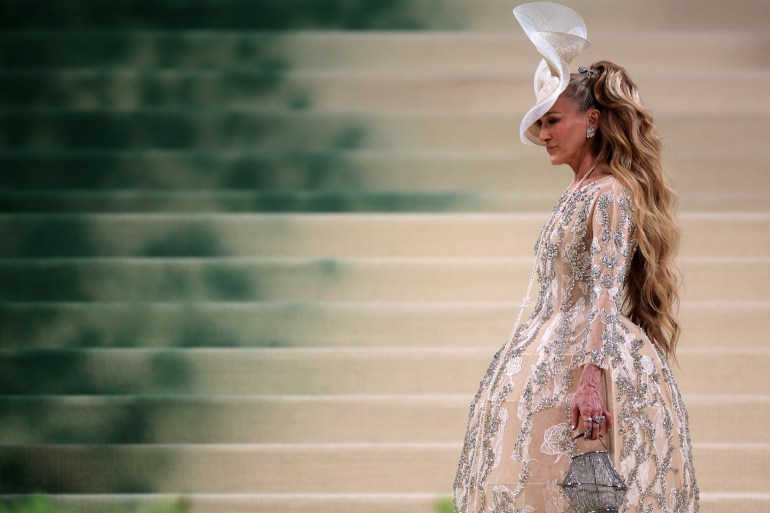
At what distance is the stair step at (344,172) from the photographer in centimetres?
440

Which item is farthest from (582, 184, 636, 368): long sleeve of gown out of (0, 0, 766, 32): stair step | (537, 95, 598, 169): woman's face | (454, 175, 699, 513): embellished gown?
(0, 0, 766, 32): stair step

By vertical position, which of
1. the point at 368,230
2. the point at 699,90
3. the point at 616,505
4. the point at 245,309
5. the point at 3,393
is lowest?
the point at 616,505

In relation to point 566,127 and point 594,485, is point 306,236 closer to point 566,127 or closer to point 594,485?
point 566,127

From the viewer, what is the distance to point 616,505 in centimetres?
233

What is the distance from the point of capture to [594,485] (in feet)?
7.62

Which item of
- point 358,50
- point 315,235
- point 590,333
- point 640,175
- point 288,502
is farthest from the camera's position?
point 358,50

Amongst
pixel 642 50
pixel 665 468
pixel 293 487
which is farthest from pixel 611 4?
pixel 665 468

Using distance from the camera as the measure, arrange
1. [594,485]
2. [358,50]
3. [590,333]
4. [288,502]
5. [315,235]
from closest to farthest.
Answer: [594,485]
[590,333]
[288,502]
[315,235]
[358,50]

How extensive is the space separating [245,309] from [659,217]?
81.3 inches

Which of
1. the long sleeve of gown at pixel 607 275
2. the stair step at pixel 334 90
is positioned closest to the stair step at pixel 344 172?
the stair step at pixel 334 90

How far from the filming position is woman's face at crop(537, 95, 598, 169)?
8.59ft

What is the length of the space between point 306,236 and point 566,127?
1.89m

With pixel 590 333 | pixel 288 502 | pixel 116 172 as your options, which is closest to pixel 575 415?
pixel 590 333

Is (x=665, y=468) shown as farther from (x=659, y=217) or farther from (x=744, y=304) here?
(x=744, y=304)
